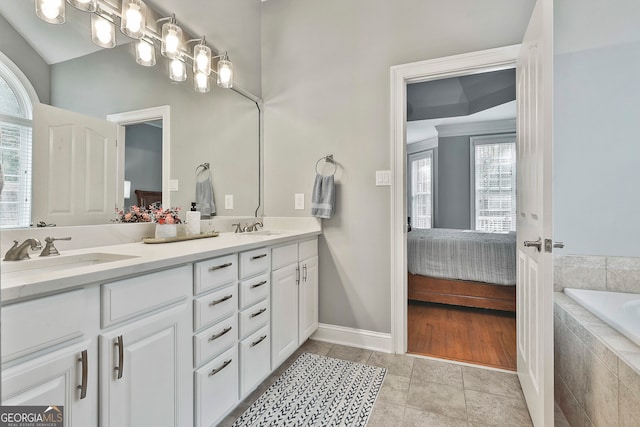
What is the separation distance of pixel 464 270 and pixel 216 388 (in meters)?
2.58

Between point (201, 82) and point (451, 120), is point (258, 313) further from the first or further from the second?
point (451, 120)

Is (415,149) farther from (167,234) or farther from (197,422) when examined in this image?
(197,422)

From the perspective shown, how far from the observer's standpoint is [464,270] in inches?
123

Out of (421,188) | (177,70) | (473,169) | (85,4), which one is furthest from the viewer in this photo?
(421,188)

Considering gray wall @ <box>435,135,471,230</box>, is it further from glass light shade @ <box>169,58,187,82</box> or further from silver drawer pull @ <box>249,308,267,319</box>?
glass light shade @ <box>169,58,187,82</box>

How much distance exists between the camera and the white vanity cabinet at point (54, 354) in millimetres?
749

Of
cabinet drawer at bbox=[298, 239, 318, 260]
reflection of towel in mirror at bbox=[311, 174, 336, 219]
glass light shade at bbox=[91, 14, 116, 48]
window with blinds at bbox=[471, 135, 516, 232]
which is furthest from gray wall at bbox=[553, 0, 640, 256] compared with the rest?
window with blinds at bbox=[471, 135, 516, 232]

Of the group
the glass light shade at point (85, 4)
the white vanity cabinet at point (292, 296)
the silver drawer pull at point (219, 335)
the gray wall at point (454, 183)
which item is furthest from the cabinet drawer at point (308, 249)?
the gray wall at point (454, 183)

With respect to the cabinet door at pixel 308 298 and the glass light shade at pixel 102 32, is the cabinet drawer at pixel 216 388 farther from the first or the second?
the glass light shade at pixel 102 32

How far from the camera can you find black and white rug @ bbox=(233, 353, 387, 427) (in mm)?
1550

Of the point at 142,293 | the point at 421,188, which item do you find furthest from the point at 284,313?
the point at 421,188

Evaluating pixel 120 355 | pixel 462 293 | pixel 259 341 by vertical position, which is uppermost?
pixel 120 355

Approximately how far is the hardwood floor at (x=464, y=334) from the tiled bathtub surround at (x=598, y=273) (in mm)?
668

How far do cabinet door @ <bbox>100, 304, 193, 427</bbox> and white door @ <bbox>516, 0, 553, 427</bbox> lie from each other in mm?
1446
